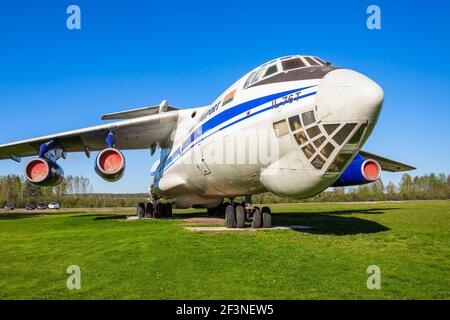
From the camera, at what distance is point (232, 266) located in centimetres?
600

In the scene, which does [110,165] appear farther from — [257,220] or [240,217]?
[257,220]

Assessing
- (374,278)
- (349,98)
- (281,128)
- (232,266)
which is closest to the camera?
(374,278)

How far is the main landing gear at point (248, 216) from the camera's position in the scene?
1091 cm

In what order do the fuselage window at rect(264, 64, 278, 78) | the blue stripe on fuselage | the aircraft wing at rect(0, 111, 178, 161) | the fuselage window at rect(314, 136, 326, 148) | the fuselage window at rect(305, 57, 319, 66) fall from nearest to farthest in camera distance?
the fuselage window at rect(314, 136, 326, 148), the blue stripe on fuselage, the fuselage window at rect(305, 57, 319, 66), the fuselage window at rect(264, 64, 278, 78), the aircraft wing at rect(0, 111, 178, 161)

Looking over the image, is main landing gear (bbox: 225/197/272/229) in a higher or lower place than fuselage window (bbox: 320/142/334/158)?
lower

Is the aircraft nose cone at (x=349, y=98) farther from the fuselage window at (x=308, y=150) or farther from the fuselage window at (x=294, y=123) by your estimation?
the fuselage window at (x=308, y=150)

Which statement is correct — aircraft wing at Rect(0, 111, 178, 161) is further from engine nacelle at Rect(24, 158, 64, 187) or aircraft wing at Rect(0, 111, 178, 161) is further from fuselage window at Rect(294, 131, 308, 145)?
fuselage window at Rect(294, 131, 308, 145)

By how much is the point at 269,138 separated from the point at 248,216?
157 inches

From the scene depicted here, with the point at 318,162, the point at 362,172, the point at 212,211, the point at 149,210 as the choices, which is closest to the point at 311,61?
the point at 318,162

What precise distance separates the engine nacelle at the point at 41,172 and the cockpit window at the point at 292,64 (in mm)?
9128

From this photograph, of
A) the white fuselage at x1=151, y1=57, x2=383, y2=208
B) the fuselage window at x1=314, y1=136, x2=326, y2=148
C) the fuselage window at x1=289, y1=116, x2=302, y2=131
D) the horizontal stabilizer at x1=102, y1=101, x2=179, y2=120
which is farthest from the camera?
the horizontal stabilizer at x1=102, y1=101, x2=179, y2=120

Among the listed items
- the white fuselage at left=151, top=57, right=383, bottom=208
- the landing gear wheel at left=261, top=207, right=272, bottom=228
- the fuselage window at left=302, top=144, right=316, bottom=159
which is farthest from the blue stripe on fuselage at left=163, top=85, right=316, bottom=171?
the landing gear wheel at left=261, top=207, right=272, bottom=228

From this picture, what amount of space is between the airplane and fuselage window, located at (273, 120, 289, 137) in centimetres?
2

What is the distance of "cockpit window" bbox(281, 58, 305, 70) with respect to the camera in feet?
26.5
